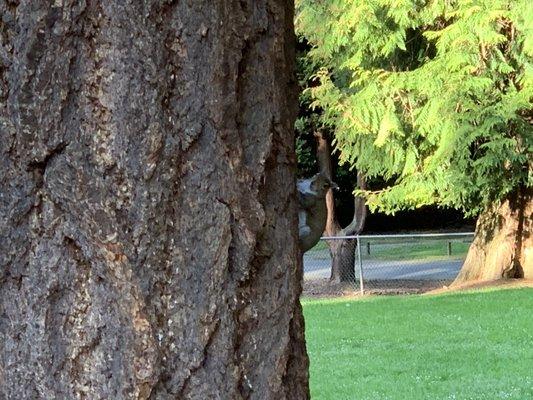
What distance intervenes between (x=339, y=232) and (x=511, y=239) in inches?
184

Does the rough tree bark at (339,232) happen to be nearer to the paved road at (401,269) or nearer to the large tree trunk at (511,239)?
the paved road at (401,269)

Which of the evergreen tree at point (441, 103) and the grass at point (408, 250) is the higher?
the evergreen tree at point (441, 103)

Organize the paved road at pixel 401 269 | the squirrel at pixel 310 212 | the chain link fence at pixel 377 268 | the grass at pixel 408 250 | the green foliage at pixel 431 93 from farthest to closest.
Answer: the grass at pixel 408 250, the paved road at pixel 401 269, the chain link fence at pixel 377 268, the green foliage at pixel 431 93, the squirrel at pixel 310 212

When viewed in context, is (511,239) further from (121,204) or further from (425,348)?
(121,204)

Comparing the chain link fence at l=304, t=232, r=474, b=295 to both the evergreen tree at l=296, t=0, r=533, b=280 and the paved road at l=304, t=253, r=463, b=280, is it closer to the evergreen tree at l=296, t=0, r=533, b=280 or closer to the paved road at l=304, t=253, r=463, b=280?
the paved road at l=304, t=253, r=463, b=280

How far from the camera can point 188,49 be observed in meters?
1.98

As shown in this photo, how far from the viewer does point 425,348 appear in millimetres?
9656

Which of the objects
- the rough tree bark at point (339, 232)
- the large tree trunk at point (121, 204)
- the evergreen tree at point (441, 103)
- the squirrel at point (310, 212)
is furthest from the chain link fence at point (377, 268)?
the large tree trunk at point (121, 204)

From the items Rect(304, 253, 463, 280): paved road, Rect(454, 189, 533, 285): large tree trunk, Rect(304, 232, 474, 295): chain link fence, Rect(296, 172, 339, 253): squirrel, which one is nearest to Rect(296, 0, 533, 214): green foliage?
Rect(454, 189, 533, 285): large tree trunk

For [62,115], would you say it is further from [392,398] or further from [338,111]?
[338,111]

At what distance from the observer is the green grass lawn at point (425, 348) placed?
25.2ft

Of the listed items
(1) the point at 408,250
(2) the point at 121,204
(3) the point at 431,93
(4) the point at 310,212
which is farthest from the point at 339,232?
(2) the point at 121,204

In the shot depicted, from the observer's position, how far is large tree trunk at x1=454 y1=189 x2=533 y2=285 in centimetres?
1670

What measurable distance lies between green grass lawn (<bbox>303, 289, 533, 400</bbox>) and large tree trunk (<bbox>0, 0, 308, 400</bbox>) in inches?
221
